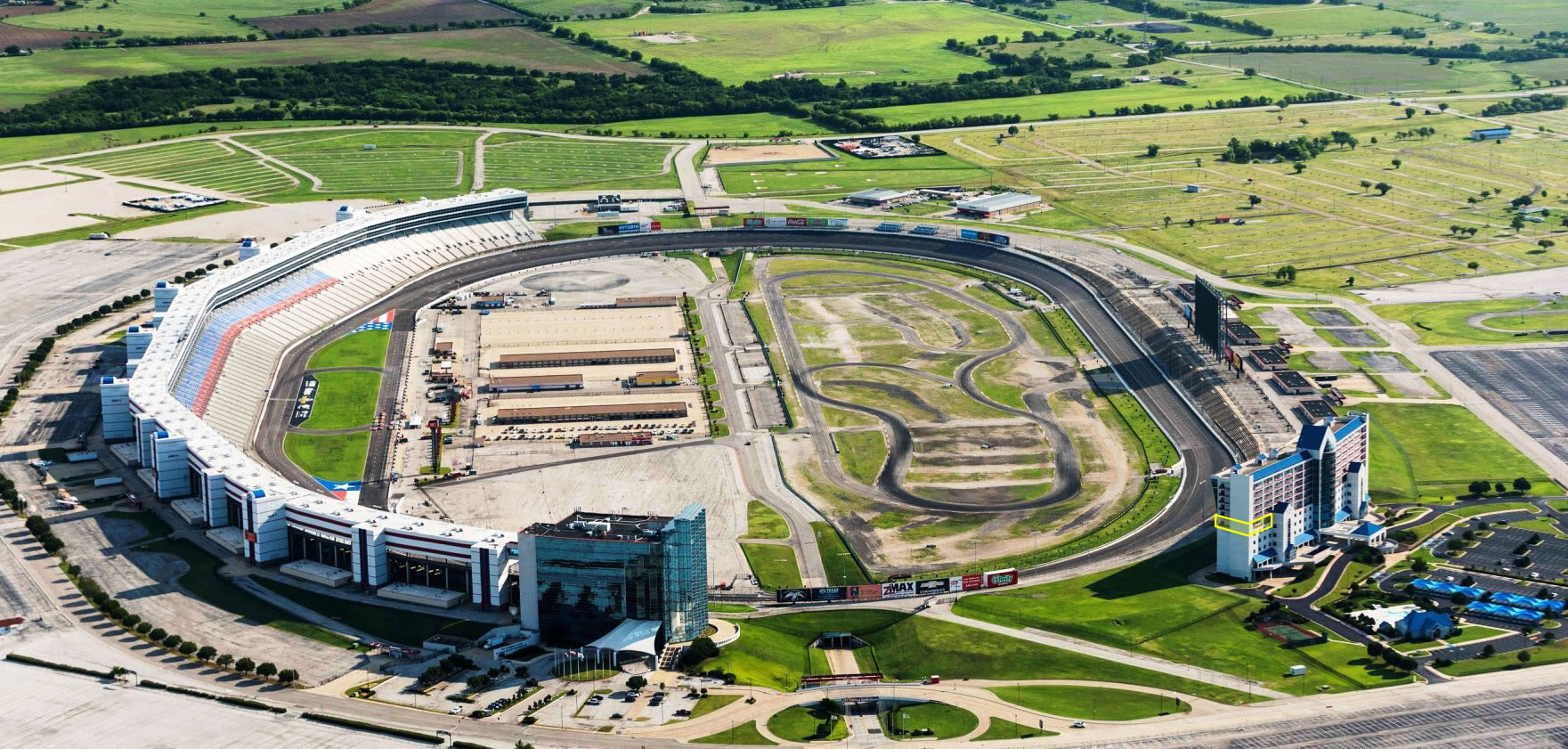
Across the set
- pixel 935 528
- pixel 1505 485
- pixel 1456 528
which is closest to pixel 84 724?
pixel 935 528

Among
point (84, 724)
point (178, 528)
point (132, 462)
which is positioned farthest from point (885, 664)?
point (132, 462)

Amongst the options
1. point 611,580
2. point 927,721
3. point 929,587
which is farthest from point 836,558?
point 927,721

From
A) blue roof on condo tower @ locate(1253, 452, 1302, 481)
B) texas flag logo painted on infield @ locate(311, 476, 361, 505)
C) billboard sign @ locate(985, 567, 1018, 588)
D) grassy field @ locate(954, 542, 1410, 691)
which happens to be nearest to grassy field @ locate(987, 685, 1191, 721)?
grassy field @ locate(954, 542, 1410, 691)

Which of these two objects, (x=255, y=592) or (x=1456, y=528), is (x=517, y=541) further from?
(x=1456, y=528)

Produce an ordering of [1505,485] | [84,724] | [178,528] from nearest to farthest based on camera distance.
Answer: [84,724], [178,528], [1505,485]

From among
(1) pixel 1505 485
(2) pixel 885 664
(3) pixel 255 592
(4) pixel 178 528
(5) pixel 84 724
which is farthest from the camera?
(1) pixel 1505 485

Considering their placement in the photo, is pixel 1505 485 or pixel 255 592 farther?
pixel 1505 485

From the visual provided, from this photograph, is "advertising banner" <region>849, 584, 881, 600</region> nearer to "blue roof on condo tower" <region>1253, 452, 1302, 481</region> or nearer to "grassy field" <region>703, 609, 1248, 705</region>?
"grassy field" <region>703, 609, 1248, 705</region>

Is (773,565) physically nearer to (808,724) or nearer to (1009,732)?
(808,724)
